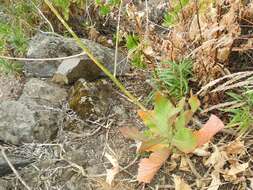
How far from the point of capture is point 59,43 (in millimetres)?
2562

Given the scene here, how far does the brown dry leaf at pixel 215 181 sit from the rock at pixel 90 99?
2.04ft

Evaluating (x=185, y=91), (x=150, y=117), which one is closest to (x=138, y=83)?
(x=185, y=91)

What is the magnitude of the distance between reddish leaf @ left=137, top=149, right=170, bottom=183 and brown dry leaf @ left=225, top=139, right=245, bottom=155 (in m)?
0.26

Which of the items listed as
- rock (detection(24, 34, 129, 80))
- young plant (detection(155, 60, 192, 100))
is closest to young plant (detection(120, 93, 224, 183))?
young plant (detection(155, 60, 192, 100))

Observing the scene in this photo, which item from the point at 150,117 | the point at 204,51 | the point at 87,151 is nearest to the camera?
the point at 150,117

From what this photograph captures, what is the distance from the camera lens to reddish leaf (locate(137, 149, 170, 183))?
1845mm

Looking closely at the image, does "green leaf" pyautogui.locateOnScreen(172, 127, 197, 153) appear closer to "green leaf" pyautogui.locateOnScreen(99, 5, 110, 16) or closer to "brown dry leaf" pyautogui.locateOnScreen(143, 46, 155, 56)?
"brown dry leaf" pyautogui.locateOnScreen(143, 46, 155, 56)

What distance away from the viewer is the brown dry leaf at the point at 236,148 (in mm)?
1874

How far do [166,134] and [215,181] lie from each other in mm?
290

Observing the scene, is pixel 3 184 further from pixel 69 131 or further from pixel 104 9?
pixel 104 9

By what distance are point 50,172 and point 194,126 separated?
0.67m

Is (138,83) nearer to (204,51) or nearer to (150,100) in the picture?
(150,100)

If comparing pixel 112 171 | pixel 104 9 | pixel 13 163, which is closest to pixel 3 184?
pixel 13 163

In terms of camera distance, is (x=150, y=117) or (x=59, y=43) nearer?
(x=150, y=117)
